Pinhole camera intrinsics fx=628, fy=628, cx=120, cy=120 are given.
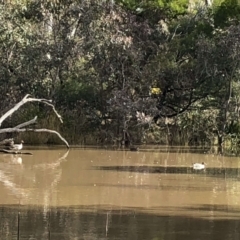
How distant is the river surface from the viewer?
25.0ft

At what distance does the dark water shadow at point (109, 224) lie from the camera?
7.34 m

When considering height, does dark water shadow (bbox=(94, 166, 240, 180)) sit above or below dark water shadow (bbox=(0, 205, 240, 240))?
above

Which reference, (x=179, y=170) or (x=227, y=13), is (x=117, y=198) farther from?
(x=227, y=13)

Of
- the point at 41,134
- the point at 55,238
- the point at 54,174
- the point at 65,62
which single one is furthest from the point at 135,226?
the point at 65,62

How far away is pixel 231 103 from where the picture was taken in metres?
22.2

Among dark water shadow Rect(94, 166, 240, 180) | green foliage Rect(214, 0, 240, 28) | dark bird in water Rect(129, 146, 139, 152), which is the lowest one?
dark water shadow Rect(94, 166, 240, 180)

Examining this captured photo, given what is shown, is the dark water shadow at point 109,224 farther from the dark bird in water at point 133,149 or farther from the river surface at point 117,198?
the dark bird in water at point 133,149

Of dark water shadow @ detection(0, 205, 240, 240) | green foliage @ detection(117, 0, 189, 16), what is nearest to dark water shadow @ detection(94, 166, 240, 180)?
dark water shadow @ detection(0, 205, 240, 240)

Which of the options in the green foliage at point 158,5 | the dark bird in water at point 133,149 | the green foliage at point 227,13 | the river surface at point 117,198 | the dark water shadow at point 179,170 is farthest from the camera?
the green foliage at point 158,5

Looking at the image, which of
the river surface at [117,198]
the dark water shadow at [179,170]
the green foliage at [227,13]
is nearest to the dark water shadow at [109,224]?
the river surface at [117,198]

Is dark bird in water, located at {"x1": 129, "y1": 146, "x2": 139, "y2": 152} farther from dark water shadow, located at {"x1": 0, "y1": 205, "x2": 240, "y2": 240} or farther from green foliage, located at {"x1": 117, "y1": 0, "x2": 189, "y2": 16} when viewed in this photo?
dark water shadow, located at {"x1": 0, "y1": 205, "x2": 240, "y2": 240}

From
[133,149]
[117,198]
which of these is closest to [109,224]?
[117,198]

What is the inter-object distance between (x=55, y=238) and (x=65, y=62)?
52.7ft

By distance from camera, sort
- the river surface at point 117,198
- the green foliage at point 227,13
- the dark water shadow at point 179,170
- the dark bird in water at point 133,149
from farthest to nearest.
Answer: the green foliage at point 227,13 → the dark bird in water at point 133,149 → the dark water shadow at point 179,170 → the river surface at point 117,198
